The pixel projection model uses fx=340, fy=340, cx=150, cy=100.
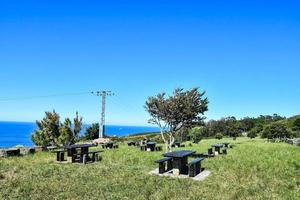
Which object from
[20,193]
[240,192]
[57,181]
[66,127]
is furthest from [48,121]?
[240,192]

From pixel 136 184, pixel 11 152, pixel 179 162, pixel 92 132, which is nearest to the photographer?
pixel 136 184

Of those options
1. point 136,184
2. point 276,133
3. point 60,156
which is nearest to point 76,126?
point 60,156

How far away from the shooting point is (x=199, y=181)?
14383 millimetres

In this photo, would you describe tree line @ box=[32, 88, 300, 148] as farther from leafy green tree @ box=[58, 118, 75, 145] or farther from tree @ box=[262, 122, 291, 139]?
tree @ box=[262, 122, 291, 139]

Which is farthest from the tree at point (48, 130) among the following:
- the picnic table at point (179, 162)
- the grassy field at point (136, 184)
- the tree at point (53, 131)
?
the picnic table at point (179, 162)

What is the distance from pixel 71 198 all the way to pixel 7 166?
881cm

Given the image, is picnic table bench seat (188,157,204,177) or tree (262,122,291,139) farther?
tree (262,122,291,139)

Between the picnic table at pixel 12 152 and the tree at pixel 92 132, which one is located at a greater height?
the tree at pixel 92 132

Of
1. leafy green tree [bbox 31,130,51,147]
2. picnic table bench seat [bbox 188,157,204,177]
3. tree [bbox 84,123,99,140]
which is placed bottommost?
picnic table bench seat [bbox 188,157,204,177]

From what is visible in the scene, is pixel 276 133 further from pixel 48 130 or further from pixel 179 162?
pixel 179 162

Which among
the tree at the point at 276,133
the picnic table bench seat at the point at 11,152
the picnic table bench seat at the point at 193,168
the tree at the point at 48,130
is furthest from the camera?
the tree at the point at 276,133

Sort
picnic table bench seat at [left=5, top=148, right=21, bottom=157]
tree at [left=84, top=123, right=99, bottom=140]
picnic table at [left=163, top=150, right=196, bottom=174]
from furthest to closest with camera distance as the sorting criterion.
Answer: tree at [left=84, top=123, right=99, bottom=140] < picnic table bench seat at [left=5, top=148, right=21, bottom=157] < picnic table at [left=163, top=150, right=196, bottom=174]

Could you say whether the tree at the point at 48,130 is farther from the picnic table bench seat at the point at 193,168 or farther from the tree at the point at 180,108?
the picnic table bench seat at the point at 193,168

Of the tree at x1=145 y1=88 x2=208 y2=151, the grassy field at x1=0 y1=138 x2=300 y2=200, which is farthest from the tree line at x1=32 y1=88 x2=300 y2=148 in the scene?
the grassy field at x1=0 y1=138 x2=300 y2=200
